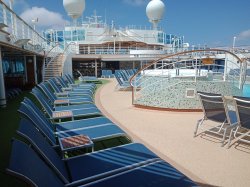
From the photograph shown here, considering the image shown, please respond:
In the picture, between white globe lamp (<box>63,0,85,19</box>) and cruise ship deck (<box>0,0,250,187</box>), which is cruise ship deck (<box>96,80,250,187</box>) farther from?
white globe lamp (<box>63,0,85,19</box>)

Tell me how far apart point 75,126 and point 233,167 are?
7.73 feet

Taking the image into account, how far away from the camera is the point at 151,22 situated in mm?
36438

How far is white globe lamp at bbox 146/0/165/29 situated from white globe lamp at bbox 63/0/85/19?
35.5ft

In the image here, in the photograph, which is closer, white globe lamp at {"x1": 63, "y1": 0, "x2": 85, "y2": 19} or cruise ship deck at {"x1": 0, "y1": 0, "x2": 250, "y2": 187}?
cruise ship deck at {"x1": 0, "y1": 0, "x2": 250, "y2": 187}

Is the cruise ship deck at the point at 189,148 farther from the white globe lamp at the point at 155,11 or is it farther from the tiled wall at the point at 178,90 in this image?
the white globe lamp at the point at 155,11

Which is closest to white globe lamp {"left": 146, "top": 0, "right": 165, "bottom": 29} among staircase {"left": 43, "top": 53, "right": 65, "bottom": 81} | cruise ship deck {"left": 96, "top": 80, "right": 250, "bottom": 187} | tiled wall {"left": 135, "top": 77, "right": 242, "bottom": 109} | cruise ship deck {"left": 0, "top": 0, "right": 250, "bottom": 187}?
staircase {"left": 43, "top": 53, "right": 65, "bottom": 81}

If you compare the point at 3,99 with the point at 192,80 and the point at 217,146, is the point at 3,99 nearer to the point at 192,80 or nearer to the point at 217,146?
the point at 192,80

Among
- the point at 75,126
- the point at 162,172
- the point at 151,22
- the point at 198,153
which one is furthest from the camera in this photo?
the point at 151,22

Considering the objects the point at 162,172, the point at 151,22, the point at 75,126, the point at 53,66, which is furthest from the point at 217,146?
the point at 151,22

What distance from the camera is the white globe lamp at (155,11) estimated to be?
34.6m

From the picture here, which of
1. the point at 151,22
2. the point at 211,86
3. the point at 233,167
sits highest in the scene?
the point at 151,22

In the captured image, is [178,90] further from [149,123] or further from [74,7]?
[74,7]

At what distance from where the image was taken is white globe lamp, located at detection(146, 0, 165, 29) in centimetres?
3456

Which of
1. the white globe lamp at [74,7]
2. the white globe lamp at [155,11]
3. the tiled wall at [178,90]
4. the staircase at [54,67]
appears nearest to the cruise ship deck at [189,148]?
the tiled wall at [178,90]
